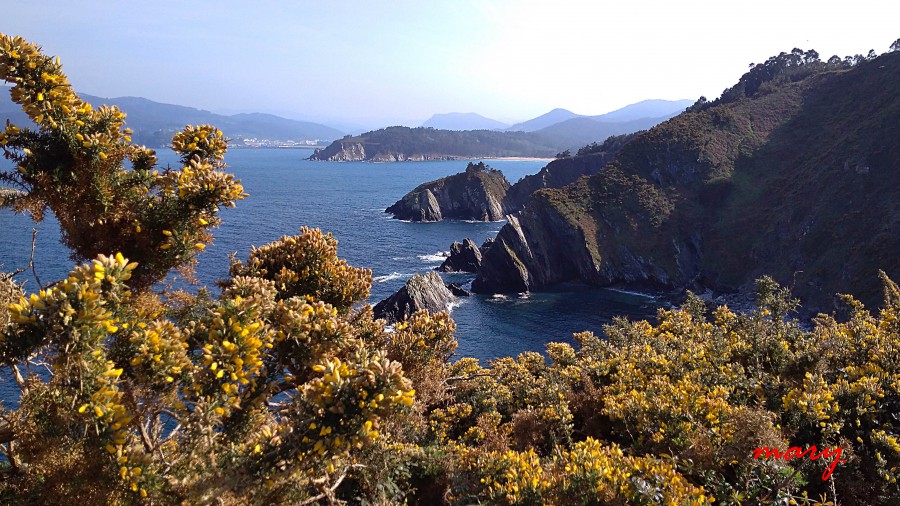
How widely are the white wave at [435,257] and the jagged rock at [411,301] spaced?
22618 millimetres

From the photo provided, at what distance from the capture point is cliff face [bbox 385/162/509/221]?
404ft

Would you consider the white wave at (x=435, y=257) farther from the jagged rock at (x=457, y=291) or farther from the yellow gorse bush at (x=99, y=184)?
the yellow gorse bush at (x=99, y=184)

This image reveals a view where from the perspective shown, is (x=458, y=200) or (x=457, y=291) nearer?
(x=457, y=291)

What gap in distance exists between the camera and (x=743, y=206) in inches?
3209

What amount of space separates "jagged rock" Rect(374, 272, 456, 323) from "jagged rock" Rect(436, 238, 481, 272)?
65.2ft

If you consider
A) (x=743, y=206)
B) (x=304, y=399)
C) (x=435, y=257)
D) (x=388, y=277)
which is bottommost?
(x=388, y=277)

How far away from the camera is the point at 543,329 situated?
5656cm

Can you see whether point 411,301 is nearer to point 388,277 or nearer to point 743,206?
point 388,277

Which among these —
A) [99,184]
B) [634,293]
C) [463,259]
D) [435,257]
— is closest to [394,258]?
[435,257]

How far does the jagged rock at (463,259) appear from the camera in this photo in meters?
81.6

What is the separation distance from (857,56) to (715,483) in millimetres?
157375

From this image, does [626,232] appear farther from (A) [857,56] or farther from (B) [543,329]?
(A) [857,56]

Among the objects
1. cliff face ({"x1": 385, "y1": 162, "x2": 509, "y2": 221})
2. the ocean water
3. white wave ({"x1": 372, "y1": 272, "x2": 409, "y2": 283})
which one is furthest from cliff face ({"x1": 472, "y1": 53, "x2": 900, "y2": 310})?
cliff face ({"x1": 385, "y1": 162, "x2": 509, "y2": 221})

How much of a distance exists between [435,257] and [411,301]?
105 feet
